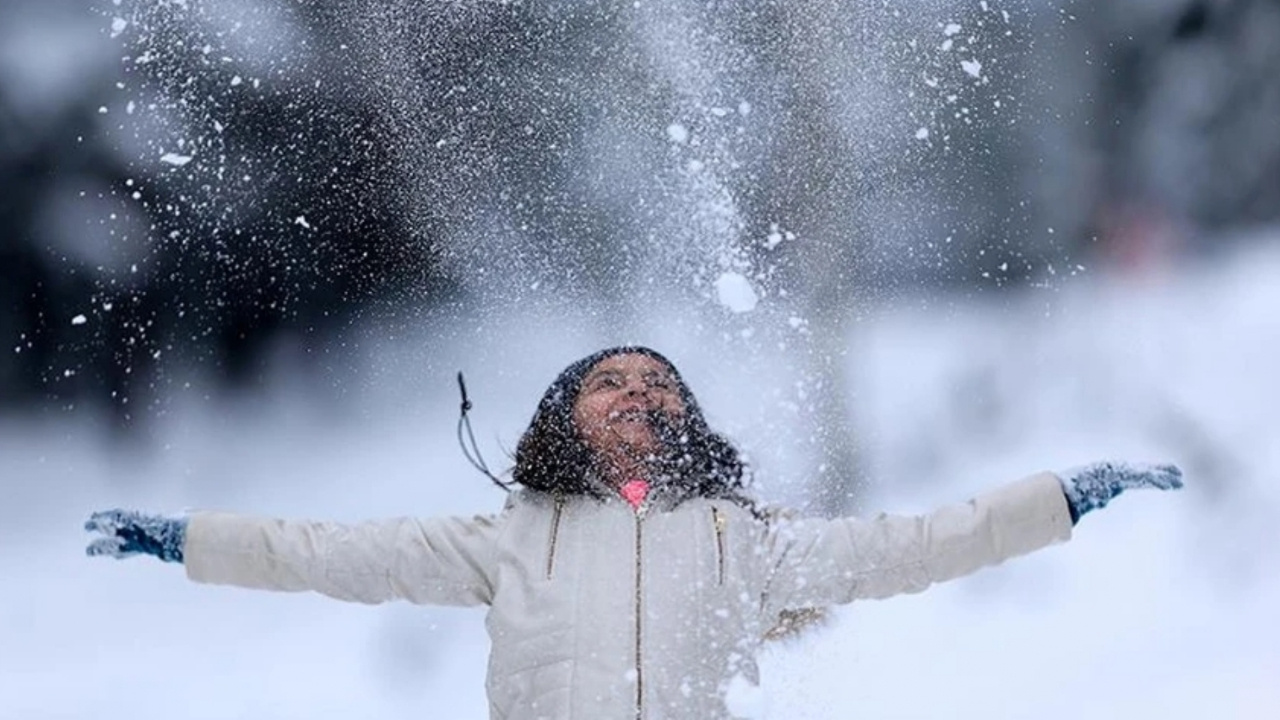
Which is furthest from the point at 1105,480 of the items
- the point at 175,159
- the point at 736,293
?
the point at 175,159

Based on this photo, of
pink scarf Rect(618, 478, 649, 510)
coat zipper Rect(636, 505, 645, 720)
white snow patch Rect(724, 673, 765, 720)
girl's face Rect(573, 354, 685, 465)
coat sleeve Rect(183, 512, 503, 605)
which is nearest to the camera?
coat zipper Rect(636, 505, 645, 720)

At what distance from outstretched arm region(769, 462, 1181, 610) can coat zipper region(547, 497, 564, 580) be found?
56cm

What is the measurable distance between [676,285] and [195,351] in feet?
7.61

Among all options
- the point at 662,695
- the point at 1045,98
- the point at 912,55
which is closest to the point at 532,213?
the point at 912,55

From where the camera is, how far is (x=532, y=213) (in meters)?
7.09

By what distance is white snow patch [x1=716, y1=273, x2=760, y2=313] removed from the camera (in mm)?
7086

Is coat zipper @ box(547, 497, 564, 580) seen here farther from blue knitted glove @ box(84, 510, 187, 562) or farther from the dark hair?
blue knitted glove @ box(84, 510, 187, 562)

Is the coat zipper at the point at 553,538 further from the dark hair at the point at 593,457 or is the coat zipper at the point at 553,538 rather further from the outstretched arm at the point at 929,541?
the outstretched arm at the point at 929,541

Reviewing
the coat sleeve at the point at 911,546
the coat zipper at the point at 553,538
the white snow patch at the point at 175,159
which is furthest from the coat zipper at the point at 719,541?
the white snow patch at the point at 175,159

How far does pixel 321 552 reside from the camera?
3613mm

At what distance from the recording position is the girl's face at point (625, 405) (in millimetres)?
3877

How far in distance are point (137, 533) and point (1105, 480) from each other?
246 centimetres

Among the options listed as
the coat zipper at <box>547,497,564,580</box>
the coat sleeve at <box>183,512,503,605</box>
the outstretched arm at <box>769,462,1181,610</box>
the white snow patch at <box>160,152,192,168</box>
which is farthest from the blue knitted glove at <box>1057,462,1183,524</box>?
the white snow patch at <box>160,152,192,168</box>

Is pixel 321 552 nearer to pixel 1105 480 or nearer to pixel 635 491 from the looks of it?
pixel 635 491
